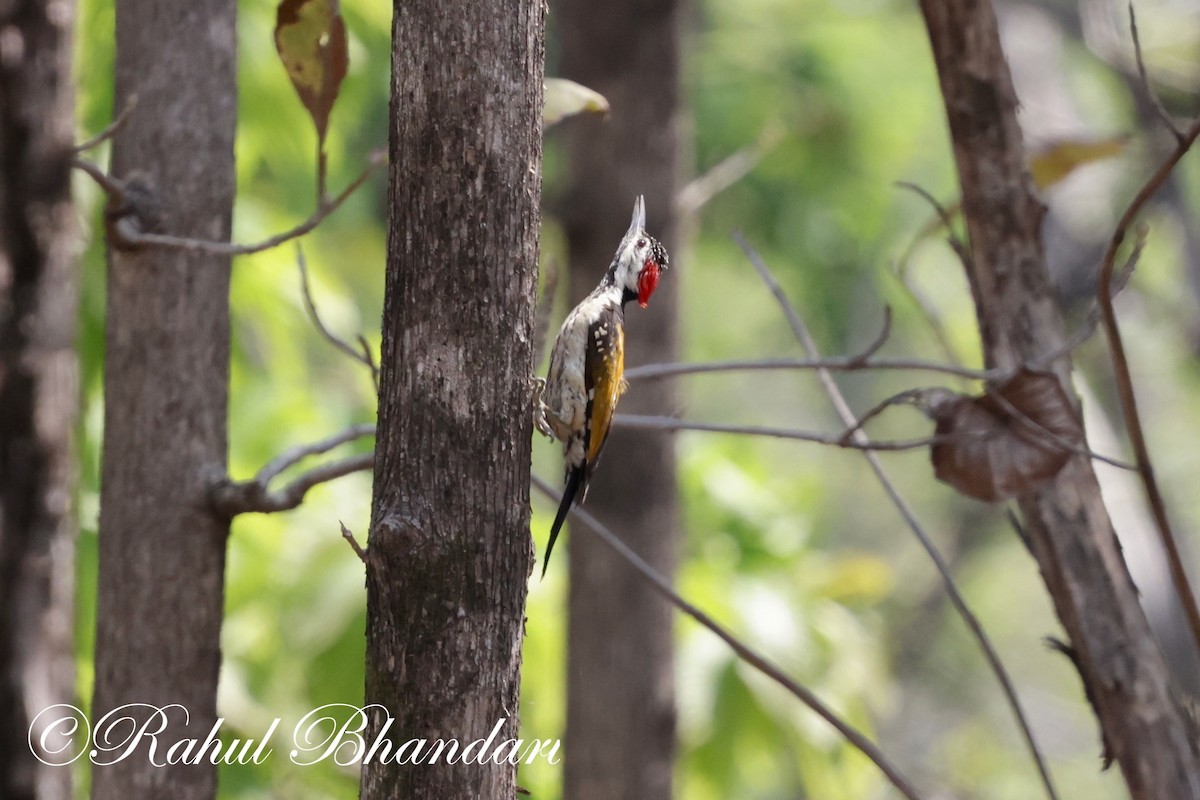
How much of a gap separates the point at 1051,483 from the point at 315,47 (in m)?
1.75

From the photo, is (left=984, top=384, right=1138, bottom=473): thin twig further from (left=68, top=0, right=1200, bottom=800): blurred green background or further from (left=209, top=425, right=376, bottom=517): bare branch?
(left=209, top=425, right=376, bottom=517): bare branch

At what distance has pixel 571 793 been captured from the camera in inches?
178

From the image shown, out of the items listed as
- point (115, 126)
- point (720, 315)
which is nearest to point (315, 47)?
point (115, 126)

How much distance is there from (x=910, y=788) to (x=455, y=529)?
1168mm

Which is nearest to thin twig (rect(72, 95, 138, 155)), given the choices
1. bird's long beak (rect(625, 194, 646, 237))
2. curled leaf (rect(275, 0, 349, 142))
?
curled leaf (rect(275, 0, 349, 142))

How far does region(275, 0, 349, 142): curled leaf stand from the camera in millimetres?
2244

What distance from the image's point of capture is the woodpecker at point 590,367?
274 cm

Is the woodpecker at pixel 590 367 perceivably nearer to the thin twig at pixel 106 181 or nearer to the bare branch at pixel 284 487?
the bare branch at pixel 284 487

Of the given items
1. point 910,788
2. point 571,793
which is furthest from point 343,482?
point 910,788

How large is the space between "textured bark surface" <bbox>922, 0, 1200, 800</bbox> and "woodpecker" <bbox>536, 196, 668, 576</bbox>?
2.37 feet

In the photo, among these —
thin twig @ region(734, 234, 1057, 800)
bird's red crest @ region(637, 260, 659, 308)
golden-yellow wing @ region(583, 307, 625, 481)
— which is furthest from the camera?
golden-yellow wing @ region(583, 307, 625, 481)

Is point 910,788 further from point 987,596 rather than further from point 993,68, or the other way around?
point 987,596

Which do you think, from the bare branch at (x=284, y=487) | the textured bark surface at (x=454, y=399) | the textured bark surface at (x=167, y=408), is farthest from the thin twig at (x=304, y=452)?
the textured bark surface at (x=454, y=399)

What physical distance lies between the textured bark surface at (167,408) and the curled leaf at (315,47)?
252 mm
